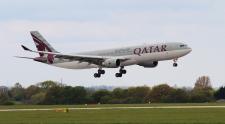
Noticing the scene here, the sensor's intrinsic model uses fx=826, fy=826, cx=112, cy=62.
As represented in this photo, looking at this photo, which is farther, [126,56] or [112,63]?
[126,56]

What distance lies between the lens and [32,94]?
13525 cm

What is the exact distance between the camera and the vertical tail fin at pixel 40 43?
12299 cm

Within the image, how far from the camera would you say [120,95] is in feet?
422

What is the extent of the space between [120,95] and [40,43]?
15.0 m

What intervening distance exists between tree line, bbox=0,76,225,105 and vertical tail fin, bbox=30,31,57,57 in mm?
6428

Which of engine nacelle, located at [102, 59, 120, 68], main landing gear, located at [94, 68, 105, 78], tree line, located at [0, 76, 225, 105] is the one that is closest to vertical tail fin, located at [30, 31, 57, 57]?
tree line, located at [0, 76, 225, 105]

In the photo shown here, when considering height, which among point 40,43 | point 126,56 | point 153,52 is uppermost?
point 40,43

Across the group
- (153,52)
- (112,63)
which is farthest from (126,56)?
(153,52)

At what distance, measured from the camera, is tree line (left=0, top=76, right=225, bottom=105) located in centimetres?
12156

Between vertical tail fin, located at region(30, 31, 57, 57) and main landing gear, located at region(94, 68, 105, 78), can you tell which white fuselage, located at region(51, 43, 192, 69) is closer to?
main landing gear, located at region(94, 68, 105, 78)

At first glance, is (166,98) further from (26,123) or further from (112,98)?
(26,123)

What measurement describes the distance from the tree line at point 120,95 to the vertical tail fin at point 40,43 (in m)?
6.43

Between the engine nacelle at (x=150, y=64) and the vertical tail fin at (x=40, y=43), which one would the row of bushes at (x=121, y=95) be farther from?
the engine nacelle at (x=150, y=64)

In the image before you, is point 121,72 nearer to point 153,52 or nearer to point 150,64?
point 150,64
